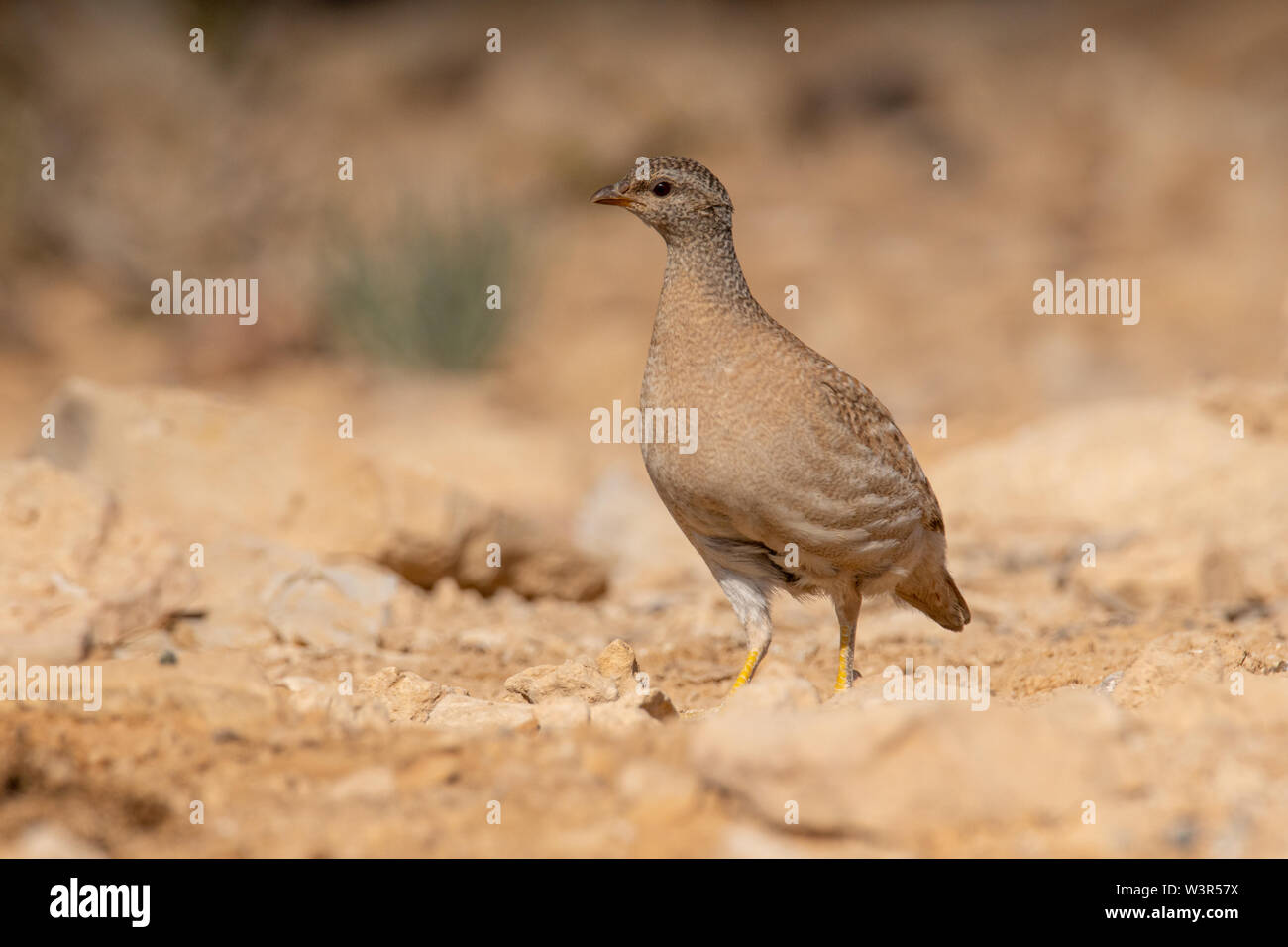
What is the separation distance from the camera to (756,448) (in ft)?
15.1

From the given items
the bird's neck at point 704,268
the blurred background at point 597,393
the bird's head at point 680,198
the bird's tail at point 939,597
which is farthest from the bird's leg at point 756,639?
the bird's head at point 680,198

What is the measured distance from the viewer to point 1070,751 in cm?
297

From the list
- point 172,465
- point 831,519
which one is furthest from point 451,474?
point 831,519

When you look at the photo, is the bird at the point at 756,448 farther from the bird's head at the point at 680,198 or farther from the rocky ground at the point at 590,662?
the rocky ground at the point at 590,662

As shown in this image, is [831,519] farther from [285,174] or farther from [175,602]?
[285,174]

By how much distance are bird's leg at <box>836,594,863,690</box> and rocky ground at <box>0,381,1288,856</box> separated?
1.09ft

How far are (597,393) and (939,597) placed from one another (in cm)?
962

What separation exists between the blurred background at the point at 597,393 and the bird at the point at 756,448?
2.47ft

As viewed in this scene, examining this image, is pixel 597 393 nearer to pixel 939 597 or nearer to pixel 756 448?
pixel 939 597

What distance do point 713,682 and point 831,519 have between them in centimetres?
135

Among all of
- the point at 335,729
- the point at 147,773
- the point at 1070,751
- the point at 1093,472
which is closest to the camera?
the point at 1070,751

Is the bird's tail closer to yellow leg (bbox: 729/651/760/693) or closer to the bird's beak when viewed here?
yellow leg (bbox: 729/651/760/693)

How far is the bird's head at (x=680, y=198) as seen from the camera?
5.10m

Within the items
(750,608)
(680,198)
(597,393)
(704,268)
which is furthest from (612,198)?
(597,393)
